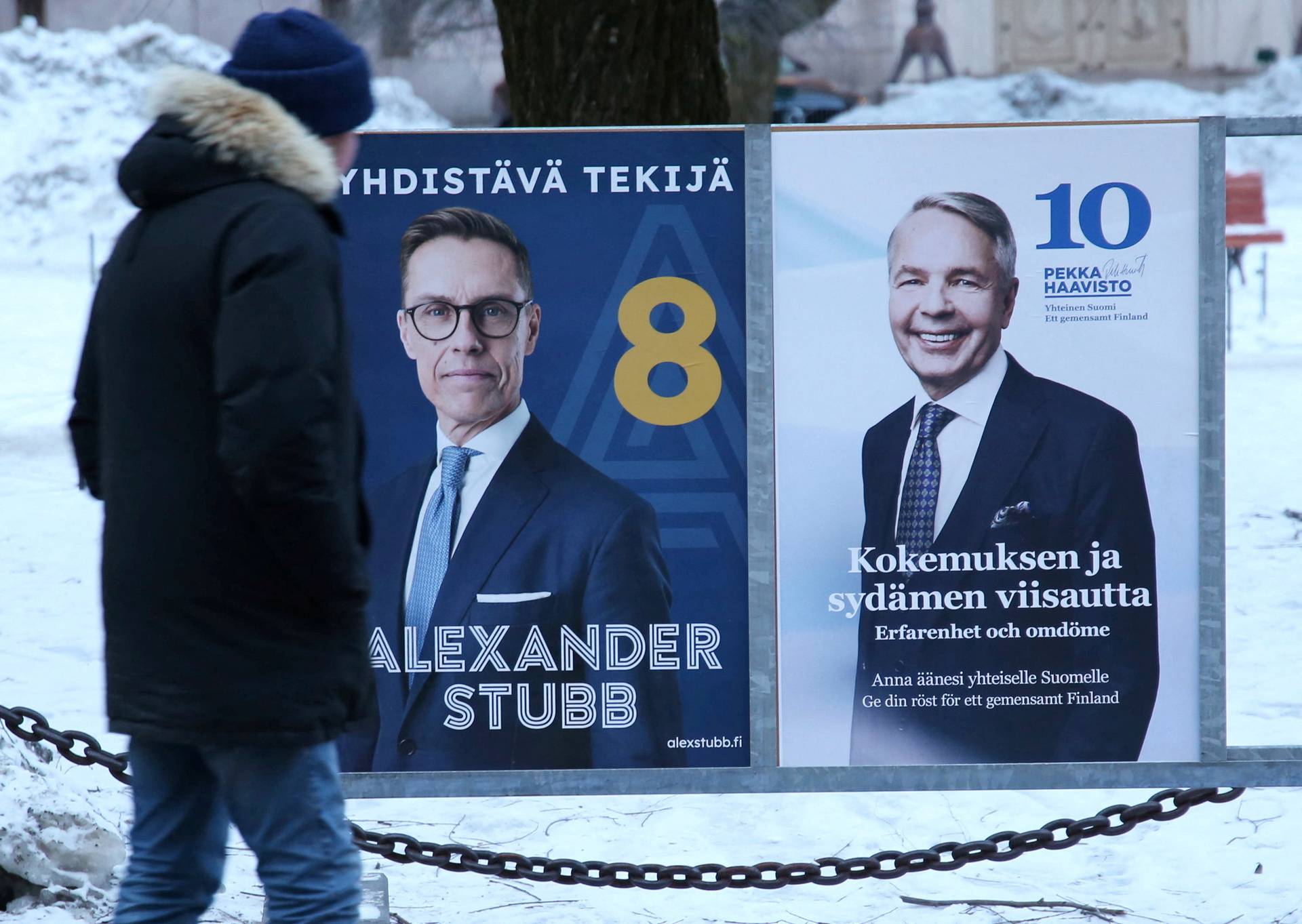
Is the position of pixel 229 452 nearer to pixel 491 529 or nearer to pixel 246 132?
pixel 246 132

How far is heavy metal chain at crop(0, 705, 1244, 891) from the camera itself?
3678 millimetres

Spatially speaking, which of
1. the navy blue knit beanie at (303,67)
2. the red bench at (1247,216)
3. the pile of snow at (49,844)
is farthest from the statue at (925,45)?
the navy blue knit beanie at (303,67)

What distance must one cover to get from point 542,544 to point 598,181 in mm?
842

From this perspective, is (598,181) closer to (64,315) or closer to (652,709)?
(652,709)

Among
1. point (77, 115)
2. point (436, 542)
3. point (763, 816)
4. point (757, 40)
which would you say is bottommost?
point (763, 816)

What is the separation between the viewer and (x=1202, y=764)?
3.76 metres

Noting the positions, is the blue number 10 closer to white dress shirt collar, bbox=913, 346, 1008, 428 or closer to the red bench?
white dress shirt collar, bbox=913, 346, 1008, 428

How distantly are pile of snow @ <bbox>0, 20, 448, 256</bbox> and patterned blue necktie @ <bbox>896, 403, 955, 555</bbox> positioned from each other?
16.1 meters

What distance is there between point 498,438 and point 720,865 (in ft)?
3.73

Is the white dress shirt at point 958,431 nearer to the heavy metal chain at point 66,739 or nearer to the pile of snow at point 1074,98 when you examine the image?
the heavy metal chain at point 66,739

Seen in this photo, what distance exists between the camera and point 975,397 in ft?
12.1

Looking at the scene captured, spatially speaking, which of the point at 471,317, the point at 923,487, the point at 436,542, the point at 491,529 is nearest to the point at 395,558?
the point at 436,542

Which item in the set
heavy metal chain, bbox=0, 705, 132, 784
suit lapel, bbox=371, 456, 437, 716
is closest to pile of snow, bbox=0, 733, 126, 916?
heavy metal chain, bbox=0, 705, 132, 784

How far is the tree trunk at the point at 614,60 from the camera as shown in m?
5.44
